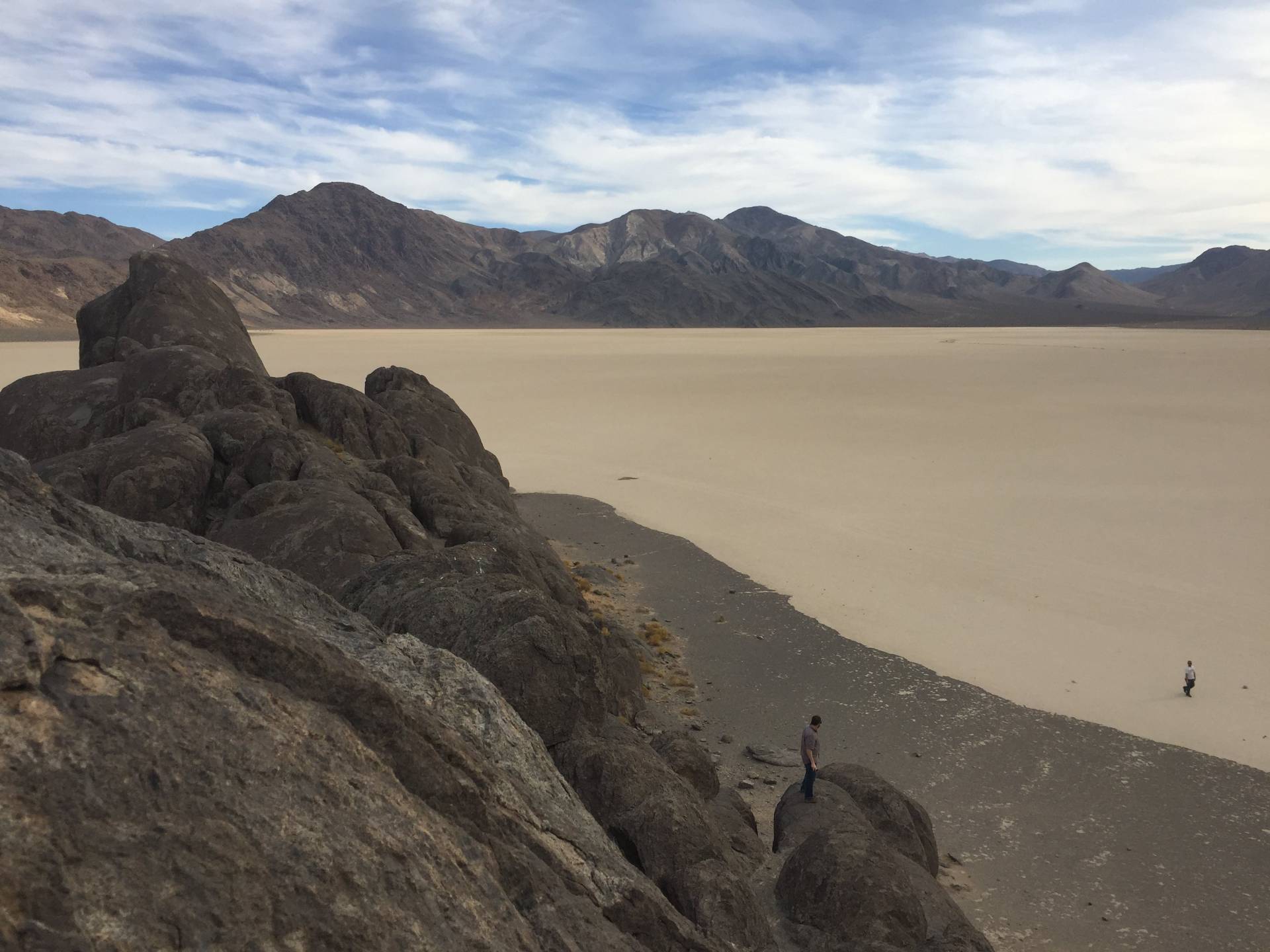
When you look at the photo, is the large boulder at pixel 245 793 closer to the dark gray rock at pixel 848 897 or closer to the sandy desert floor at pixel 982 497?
the dark gray rock at pixel 848 897

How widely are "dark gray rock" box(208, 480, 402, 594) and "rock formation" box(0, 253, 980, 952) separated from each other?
0.12m

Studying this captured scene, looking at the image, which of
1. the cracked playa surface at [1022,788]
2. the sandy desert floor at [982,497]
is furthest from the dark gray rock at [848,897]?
the sandy desert floor at [982,497]

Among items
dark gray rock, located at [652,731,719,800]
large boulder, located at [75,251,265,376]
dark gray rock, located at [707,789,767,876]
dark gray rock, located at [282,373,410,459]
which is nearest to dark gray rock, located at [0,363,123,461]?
large boulder, located at [75,251,265,376]

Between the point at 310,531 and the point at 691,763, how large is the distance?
6368mm

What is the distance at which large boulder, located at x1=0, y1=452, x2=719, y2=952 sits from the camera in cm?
363

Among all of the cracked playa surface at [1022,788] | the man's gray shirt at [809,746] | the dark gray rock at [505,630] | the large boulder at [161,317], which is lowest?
the cracked playa surface at [1022,788]

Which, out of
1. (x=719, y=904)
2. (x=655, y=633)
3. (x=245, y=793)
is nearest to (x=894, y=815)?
(x=719, y=904)

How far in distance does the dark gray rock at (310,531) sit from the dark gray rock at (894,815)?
641 cm

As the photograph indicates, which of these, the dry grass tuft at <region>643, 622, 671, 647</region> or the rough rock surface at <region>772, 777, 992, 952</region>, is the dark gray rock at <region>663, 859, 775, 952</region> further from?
the dry grass tuft at <region>643, 622, 671, 647</region>

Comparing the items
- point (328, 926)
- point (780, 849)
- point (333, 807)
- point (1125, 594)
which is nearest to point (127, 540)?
point (333, 807)

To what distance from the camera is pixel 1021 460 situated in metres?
32.7

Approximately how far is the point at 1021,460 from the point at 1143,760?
73.2 feet

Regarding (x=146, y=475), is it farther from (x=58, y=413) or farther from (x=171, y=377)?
(x=58, y=413)

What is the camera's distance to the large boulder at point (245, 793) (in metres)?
3.63
